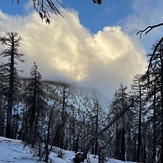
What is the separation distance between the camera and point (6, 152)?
1427cm

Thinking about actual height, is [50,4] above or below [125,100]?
below

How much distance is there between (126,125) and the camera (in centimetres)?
3750

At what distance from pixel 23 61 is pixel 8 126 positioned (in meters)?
5.92

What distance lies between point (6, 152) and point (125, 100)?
1024 inches

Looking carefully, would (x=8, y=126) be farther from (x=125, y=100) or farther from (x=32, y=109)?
(x=125, y=100)

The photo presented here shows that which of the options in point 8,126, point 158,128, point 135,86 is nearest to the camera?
point 158,128

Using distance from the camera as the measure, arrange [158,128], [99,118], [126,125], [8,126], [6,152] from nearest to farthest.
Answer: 1. [6,152]
2. [158,128]
3. [8,126]
4. [126,125]
5. [99,118]

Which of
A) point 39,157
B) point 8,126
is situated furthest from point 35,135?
point 8,126

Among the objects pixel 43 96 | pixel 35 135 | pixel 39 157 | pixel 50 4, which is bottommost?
pixel 39 157

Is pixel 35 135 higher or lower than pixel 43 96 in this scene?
lower

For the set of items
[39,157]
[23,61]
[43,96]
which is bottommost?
[39,157]

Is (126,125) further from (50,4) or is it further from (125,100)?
(50,4)

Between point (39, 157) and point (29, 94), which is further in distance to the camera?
point (29, 94)

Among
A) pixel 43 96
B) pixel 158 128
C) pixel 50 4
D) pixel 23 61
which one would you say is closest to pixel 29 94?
pixel 43 96
